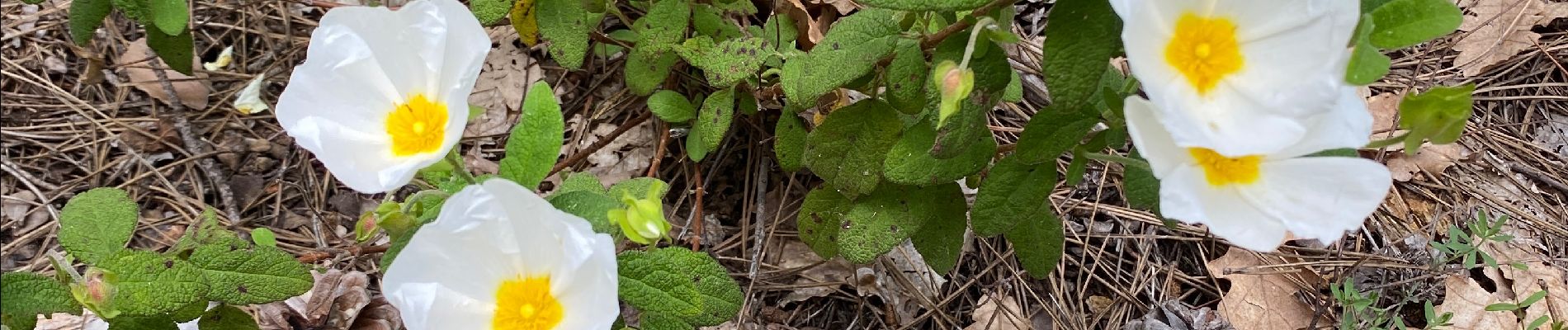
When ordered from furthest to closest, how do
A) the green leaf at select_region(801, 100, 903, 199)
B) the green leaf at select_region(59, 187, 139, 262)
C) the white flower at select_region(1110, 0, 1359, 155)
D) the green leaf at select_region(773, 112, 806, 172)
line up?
the green leaf at select_region(773, 112, 806, 172) → the green leaf at select_region(801, 100, 903, 199) → the green leaf at select_region(59, 187, 139, 262) → the white flower at select_region(1110, 0, 1359, 155)

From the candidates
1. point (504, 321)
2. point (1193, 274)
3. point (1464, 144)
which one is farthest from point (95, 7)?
point (1464, 144)

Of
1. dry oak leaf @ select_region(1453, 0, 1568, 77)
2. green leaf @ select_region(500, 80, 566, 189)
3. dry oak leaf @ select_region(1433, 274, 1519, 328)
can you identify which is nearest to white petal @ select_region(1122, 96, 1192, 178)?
green leaf @ select_region(500, 80, 566, 189)

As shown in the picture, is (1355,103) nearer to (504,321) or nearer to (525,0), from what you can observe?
(504,321)

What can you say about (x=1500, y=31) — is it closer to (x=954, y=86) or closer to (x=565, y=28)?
(x=954, y=86)

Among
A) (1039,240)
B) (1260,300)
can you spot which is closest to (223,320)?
(1039,240)

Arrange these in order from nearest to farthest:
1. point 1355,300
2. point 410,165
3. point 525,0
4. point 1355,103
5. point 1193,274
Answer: point 1355,103
point 410,165
point 1355,300
point 525,0
point 1193,274

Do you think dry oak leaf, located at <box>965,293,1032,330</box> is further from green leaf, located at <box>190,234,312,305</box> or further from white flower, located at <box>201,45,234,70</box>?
white flower, located at <box>201,45,234,70</box>

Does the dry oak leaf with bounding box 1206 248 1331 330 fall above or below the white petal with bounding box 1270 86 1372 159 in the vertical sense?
below
